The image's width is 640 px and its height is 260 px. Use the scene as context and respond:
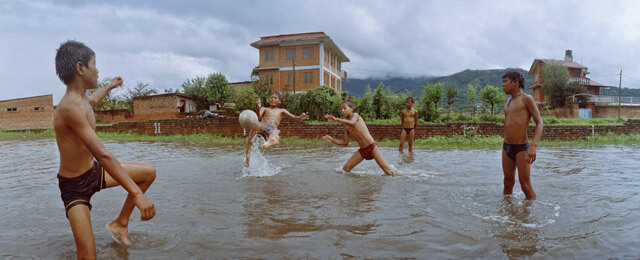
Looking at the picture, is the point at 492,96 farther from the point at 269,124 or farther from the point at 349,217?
the point at 349,217

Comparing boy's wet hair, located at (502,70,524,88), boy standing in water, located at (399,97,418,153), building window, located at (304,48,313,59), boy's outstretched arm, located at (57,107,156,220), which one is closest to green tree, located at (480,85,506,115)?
building window, located at (304,48,313,59)

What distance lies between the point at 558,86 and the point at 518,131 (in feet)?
142

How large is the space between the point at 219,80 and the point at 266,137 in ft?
105

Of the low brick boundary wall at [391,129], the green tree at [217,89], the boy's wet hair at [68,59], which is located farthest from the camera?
the green tree at [217,89]

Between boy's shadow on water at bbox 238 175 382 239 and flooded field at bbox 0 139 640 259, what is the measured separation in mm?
13

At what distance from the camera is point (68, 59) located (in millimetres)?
2414

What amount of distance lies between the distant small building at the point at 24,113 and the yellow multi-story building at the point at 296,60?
63.5ft

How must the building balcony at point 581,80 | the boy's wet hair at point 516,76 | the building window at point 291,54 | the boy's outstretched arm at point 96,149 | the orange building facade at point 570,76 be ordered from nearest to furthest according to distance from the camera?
the boy's outstretched arm at point 96,149, the boy's wet hair at point 516,76, the building window at point 291,54, the building balcony at point 581,80, the orange building facade at point 570,76

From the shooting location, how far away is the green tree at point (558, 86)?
39062 millimetres

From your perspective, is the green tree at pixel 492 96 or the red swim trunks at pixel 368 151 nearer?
the red swim trunks at pixel 368 151

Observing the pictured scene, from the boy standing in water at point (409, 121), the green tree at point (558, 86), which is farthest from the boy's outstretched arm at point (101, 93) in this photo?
the green tree at point (558, 86)

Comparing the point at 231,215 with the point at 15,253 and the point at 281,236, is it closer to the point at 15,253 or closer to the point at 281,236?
the point at 281,236

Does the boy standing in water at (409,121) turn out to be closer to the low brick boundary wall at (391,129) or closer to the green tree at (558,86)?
the low brick boundary wall at (391,129)

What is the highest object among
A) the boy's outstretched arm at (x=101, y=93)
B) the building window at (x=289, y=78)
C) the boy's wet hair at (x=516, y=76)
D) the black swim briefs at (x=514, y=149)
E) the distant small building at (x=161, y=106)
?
the building window at (x=289, y=78)
